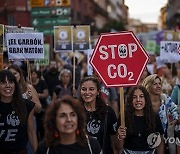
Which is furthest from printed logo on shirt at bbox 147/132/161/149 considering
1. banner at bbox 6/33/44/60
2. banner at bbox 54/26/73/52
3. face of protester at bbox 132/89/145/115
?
banner at bbox 54/26/73/52

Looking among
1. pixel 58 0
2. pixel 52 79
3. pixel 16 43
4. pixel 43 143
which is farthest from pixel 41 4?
pixel 43 143

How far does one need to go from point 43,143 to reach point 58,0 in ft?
45.3

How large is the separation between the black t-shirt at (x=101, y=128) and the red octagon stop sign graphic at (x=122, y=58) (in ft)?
1.71

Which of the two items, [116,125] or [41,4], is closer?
[116,125]

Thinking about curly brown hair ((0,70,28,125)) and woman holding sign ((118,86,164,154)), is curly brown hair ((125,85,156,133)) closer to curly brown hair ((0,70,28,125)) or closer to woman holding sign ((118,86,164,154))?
woman holding sign ((118,86,164,154))

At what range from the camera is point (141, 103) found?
194 inches

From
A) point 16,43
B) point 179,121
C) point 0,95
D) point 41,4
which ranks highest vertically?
point 41,4

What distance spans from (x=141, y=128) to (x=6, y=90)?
4.86 ft

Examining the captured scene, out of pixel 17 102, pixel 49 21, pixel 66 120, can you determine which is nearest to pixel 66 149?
pixel 66 120

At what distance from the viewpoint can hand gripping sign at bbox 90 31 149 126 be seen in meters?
4.51

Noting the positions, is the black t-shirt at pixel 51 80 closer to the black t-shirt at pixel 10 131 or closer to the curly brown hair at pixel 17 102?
the curly brown hair at pixel 17 102

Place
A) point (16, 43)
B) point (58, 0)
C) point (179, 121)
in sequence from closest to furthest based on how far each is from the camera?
1. point (179, 121)
2. point (16, 43)
3. point (58, 0)

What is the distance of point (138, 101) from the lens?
195 inches

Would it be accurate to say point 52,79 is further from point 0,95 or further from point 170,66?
point 0,95
